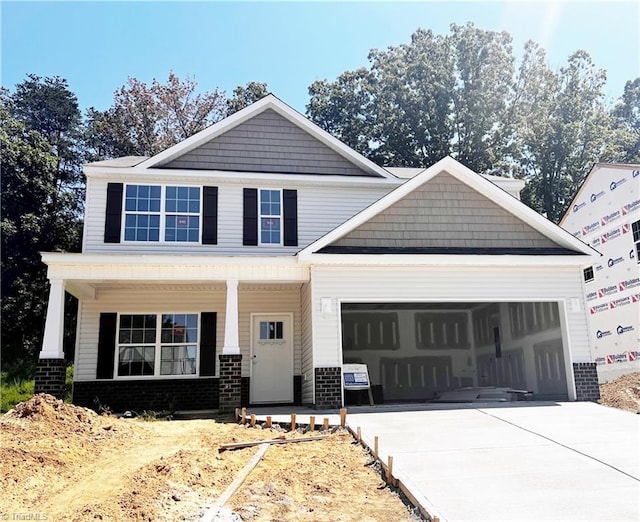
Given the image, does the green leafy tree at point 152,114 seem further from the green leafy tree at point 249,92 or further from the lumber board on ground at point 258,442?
the lumber board on ground at point 258,442

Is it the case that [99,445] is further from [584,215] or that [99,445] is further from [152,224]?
[584,215]

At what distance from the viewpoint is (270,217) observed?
15266 mm

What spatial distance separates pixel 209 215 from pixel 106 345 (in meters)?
4.09

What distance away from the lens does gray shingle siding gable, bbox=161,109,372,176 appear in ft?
50.7

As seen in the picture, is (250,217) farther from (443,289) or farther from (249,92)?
(249,92)

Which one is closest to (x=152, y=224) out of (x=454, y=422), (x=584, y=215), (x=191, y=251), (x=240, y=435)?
(x=191, y=251)

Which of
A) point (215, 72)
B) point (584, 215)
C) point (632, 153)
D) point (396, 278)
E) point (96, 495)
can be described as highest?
point (215, 72)

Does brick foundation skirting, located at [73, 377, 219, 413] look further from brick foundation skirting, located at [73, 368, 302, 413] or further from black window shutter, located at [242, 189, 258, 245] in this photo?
black window shutter, located at [242, 189, 258, 245]

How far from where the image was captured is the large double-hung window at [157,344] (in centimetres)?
1409

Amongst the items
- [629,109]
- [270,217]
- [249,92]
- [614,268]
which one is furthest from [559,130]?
[270,217]

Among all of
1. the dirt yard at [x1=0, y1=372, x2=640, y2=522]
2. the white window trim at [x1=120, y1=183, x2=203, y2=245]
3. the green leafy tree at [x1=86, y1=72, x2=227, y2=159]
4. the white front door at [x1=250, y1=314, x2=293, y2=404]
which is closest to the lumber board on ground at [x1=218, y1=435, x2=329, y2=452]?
the dirt yard at [x1=0, y1=372, x2=640, y2=522]

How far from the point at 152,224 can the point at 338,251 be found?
531 centimetres

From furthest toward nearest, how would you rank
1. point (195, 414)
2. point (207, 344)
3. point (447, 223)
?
point (207, 344) → point (447, 223) → point (195, 414)

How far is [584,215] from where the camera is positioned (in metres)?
23.0
